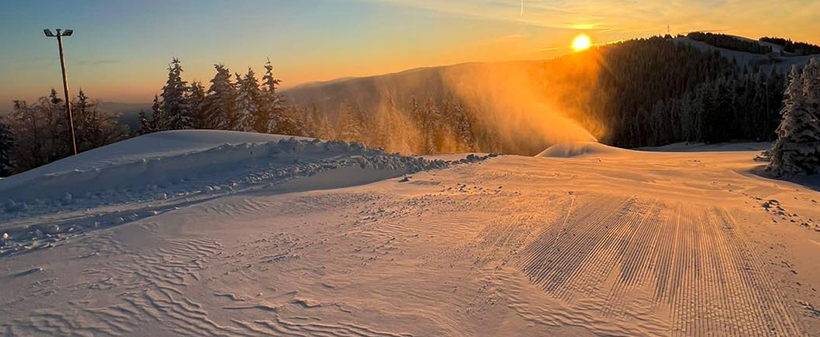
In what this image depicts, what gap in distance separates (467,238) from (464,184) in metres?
6.11

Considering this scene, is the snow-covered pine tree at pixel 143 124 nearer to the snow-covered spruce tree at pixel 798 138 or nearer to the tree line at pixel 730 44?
the snow-covered spruce tree at pixel 798 138

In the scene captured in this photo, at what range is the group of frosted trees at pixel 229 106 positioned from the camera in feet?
120

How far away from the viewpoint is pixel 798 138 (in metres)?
20.9

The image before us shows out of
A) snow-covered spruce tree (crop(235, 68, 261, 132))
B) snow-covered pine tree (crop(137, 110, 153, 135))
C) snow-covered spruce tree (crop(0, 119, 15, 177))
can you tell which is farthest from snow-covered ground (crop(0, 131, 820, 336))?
snow-covered pine tree (crop(137, 110, 153, 135))

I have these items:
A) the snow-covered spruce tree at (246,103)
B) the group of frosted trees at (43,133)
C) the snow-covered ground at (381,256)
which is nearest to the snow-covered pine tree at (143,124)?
the group of frosted trees at (43,133)

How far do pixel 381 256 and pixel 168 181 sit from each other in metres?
8.71

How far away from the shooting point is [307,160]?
627 inches

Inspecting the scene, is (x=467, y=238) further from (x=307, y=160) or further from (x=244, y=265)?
(x=307, y=160)

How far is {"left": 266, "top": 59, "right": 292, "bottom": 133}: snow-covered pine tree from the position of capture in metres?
37.5

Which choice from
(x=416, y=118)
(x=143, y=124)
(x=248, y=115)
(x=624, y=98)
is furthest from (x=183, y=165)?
(x=624, y=98)

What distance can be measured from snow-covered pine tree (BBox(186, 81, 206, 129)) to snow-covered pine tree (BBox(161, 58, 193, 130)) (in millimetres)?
670

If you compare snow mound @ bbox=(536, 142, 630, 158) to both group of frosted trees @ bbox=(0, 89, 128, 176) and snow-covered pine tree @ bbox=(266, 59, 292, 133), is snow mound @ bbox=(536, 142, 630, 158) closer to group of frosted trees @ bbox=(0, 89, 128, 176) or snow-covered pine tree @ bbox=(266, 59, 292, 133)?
snow-covered pine tree @ bbox=(266, 59, 292, 133)

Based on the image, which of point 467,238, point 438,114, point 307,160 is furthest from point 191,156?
point 438,114

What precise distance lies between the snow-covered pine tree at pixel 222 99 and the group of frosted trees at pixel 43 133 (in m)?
9.72
